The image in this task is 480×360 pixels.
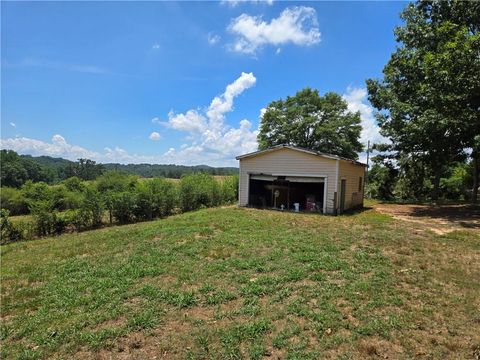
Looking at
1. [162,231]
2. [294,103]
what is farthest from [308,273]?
[294,103]

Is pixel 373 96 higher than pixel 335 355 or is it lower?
higher

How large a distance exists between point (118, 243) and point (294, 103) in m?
23.3

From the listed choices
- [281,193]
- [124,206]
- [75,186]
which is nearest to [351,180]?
[281,193]

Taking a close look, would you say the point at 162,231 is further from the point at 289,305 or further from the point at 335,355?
the point at 335,355

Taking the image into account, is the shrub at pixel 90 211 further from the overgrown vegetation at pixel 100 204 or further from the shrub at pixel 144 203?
the shrub at pixel 144 203

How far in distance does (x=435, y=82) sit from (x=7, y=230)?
60.5 ft

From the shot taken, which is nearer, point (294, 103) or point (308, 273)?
point (308, 273)

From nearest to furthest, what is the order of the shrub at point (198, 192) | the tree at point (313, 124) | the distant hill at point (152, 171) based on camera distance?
1. the shrub at point (198, 192)
2. the tree at point (313, 124)
3. the distant hill at point (152, 171)

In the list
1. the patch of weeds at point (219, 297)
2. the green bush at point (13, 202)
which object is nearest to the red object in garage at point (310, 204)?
the patch of weeds at point (219, 297)

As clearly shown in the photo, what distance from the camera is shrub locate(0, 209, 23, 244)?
11.6 meters

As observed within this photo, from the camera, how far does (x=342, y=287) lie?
4.60m

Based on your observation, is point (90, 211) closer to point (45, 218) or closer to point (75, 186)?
point (45, 218)

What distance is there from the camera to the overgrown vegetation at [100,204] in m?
12.2

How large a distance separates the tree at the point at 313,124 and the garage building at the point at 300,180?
8751mm
